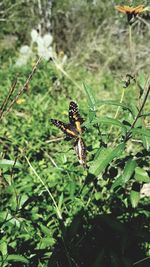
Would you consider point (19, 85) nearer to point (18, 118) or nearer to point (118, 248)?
point (18, 118)

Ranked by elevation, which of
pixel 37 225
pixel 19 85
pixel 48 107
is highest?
pixel 19 85

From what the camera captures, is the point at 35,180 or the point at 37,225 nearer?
the point at 37,225

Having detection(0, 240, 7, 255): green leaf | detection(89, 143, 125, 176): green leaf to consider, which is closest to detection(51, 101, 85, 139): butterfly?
detection(89, 143, 125, 176): green leaf

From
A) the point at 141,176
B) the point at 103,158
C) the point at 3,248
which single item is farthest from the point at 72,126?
the point at 3,248

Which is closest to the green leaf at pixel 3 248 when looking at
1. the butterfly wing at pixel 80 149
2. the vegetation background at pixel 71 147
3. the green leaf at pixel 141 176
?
the vegetation background at pixel 71 147

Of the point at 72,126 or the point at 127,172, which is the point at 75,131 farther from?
the point at 127,172

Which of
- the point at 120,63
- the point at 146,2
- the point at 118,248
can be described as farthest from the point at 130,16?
the point at 120,63

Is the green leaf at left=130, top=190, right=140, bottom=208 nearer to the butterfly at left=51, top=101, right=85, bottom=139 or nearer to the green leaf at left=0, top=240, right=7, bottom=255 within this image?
the butterfly at left=51, top=101, right=85, bottom=139
